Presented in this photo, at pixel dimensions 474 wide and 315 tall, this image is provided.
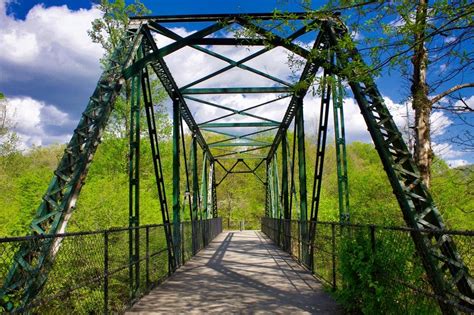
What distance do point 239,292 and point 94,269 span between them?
7.83ft

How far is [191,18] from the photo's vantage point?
8969 millimetres

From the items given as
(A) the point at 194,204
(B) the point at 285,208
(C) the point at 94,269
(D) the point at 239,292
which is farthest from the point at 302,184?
(A) the point at 194,204

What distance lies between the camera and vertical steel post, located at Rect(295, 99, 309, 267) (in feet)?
33.5

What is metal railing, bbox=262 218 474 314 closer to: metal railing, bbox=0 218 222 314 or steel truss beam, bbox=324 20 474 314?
steel truss beam, bbox=324 20 474 314

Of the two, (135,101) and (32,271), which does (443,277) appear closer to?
(32,271)

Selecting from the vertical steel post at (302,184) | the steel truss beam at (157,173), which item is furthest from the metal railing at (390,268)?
the steel truss beam at (157,173)

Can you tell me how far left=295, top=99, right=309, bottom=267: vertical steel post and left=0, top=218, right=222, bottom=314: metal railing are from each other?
3.16 metres

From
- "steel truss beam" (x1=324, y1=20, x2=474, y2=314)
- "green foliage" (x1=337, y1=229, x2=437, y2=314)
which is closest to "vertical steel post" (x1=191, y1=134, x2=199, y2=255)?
"steel truss beam" (x1=324, y1=20, x2=474, y2=314)

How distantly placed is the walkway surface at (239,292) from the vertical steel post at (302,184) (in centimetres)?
57

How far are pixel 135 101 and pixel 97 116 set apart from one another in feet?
5.43

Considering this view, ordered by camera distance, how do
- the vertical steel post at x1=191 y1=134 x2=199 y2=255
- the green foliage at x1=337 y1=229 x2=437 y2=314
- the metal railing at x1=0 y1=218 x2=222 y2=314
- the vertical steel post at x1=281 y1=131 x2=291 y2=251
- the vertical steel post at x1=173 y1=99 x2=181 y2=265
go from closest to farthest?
the green foliage at x1=337 y1=229 x2=437 y2=314
the metal railing at x1=0 y1=218 x2=222 y2=314
the vertical steel post at x1=173 y1=99 x2=181 y2=265
the vertical steel post at x1=191 y1=134 x2=199 y2=255
the vertical steel post at x1=281 y1=131 x2=291 y2=251

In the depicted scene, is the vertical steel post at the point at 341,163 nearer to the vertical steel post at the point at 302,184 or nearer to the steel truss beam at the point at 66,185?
the vertical steel post at the point at 302,184

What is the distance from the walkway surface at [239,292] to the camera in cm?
577

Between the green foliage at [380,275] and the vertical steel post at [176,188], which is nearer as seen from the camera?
the green foliage at [380,275]
